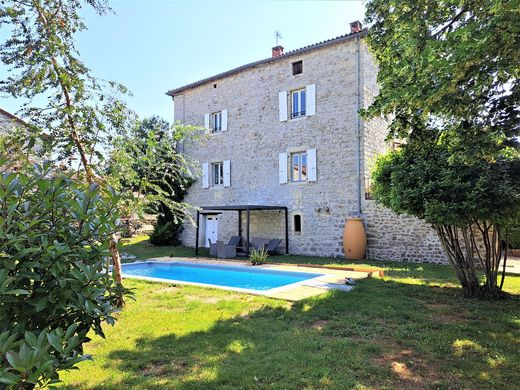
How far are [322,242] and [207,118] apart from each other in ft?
28.2

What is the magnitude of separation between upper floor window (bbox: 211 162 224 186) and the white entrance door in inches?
66.3

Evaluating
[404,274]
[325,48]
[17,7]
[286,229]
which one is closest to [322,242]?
[286,229]

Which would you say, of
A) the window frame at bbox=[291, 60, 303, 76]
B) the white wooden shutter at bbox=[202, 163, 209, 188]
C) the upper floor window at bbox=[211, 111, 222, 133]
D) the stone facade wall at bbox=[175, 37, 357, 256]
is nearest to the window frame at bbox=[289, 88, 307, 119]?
the stone facade wall at bbox=[175, 37, 357, 256]

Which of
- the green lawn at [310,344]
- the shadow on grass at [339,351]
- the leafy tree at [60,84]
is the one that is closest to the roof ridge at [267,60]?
the leafy tree at [60,84]

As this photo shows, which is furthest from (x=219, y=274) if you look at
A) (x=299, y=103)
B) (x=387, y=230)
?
(x=299, y=103)

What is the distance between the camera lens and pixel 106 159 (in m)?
5.30

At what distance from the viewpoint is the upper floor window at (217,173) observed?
1758 cm

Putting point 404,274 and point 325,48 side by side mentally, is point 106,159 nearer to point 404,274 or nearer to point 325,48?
point 404,274

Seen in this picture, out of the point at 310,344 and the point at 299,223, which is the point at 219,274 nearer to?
the point at 299,223

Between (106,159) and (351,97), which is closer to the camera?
(106,159)

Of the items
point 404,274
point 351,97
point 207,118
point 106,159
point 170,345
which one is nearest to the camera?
point 170,345

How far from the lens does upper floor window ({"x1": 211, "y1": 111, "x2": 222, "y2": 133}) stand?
57.7ft

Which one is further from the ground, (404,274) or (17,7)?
(17,7)

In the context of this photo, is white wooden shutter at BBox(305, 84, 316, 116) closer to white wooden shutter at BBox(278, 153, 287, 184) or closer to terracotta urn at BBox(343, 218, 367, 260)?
white wooden shutter at BBox(278, 153, 287, 184)
